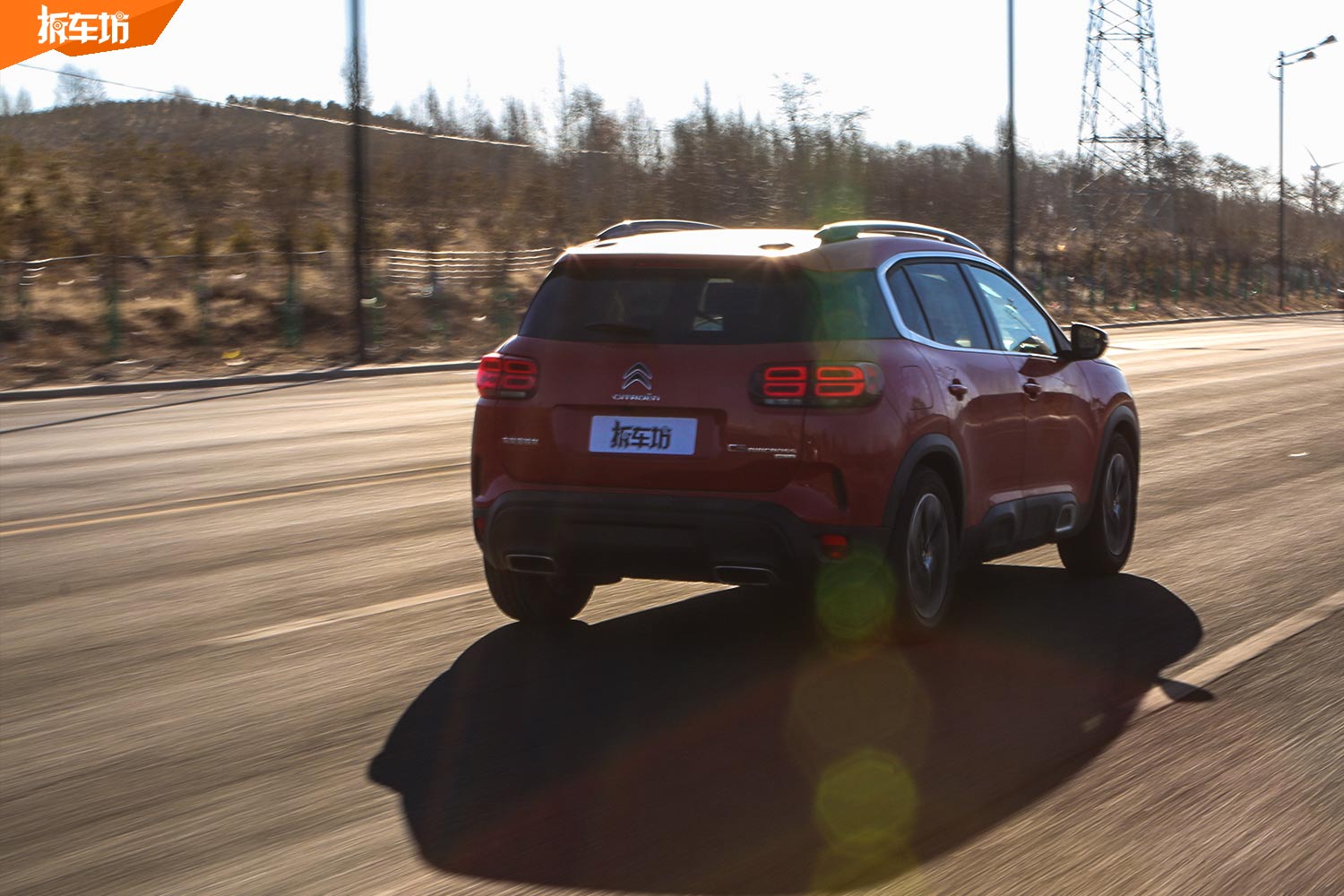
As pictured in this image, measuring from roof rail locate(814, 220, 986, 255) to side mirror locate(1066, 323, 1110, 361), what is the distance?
0.71m

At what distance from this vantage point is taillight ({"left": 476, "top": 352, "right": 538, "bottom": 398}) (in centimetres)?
658

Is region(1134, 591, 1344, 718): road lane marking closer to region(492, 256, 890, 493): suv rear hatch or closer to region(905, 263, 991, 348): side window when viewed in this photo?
region(492, 256, 890, 493): suv rear hatch

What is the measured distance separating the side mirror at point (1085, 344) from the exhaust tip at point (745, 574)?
264cm

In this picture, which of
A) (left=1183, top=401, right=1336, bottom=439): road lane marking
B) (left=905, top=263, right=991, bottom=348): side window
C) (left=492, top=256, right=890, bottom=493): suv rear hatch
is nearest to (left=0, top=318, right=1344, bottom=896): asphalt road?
(left=492, top=256, right=890, bottom=493): suv rear hatch

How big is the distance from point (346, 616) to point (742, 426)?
2292 millimetres

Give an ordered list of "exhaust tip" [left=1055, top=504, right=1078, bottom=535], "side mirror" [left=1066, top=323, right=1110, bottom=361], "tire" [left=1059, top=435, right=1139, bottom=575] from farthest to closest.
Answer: "tire" [left=1059, top=435, right=1139, bottom=575], "side mirror" [left=1066, top=323, right=1110, bottom=361], "exhaust tip" [left=1055, top=504, right=1078, bottom=535]

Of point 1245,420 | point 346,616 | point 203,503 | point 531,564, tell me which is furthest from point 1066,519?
point 1245,420

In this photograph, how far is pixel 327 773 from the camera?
500 centimetres

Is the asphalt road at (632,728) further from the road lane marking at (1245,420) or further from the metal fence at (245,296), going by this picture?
the metal fence at (245,296)

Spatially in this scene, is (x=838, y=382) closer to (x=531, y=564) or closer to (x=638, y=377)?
(x=638, y=377)

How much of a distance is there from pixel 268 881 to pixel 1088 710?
9.73 feet

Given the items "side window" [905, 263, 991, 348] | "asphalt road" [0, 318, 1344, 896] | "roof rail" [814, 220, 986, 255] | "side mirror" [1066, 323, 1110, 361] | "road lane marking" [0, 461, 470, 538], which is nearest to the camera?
"asphalt road" [0, 318, 1344, 896]

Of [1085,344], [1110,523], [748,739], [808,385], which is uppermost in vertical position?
[1085,344]

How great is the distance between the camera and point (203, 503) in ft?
38.5
